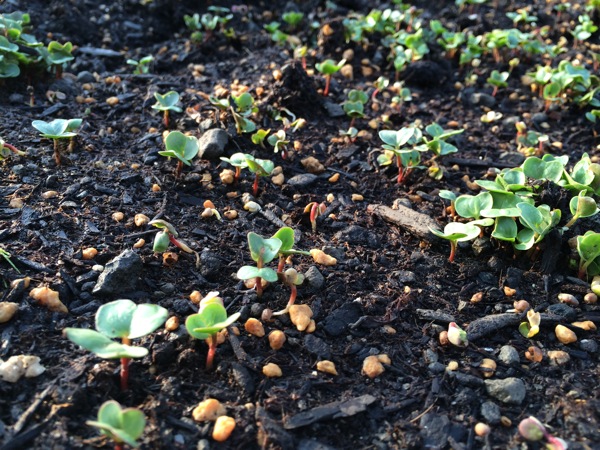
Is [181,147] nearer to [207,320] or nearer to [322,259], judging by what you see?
[322,259]

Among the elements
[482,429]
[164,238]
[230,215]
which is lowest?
[482,429]

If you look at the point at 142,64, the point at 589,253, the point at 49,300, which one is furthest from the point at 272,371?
the point at 142,64

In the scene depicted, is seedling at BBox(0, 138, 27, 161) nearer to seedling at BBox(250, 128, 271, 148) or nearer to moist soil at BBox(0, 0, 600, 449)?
moist soil at BBox(0, 0, 600, 449)

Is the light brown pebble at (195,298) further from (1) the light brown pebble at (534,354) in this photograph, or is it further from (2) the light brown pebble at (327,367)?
(1) the light brown pebble at (534,354)

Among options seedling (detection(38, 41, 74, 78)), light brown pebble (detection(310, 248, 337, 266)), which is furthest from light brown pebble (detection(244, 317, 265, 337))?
seedling (detection(38, 41, 74, 78))

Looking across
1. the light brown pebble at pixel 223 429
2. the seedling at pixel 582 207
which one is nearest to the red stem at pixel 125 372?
the light brown pebble at pixel 223 429

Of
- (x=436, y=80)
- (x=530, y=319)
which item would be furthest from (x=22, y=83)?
(x=530, y=319)
